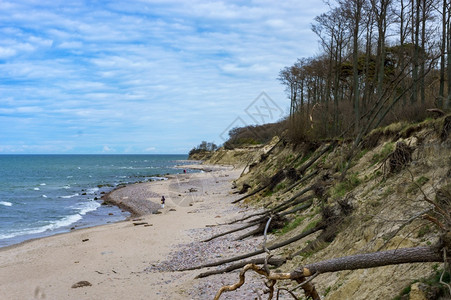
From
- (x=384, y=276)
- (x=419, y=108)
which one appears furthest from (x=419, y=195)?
(x=419, y=108)

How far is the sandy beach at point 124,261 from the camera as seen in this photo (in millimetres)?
9711

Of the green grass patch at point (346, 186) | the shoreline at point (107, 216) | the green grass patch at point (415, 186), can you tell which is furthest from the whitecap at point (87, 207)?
the green grass patch at point (415, 186)

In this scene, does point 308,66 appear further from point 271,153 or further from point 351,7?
point 351,7

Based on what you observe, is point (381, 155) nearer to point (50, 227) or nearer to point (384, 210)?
point (384, 210)

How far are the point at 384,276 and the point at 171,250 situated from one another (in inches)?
386

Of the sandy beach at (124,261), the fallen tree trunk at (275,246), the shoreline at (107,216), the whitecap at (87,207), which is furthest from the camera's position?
the whitecap at (87,207)

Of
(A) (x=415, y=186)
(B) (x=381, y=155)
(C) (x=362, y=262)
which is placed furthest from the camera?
(B) (x=381, y=155)

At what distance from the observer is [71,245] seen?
56.7ft

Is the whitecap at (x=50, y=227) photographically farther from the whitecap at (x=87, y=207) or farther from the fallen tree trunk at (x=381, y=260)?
the fallen tree trunk at (x=381, y=260)

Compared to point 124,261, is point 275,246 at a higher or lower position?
higher

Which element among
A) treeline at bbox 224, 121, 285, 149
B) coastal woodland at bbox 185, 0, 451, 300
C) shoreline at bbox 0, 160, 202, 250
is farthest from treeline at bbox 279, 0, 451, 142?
treeline at bbox 224, 121, 285, 149

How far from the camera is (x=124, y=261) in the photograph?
13.4 metres

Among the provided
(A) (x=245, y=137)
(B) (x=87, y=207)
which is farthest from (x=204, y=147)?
(B) (x=87, y=207)


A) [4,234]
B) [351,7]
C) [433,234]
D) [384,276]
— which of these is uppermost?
[351,7]
